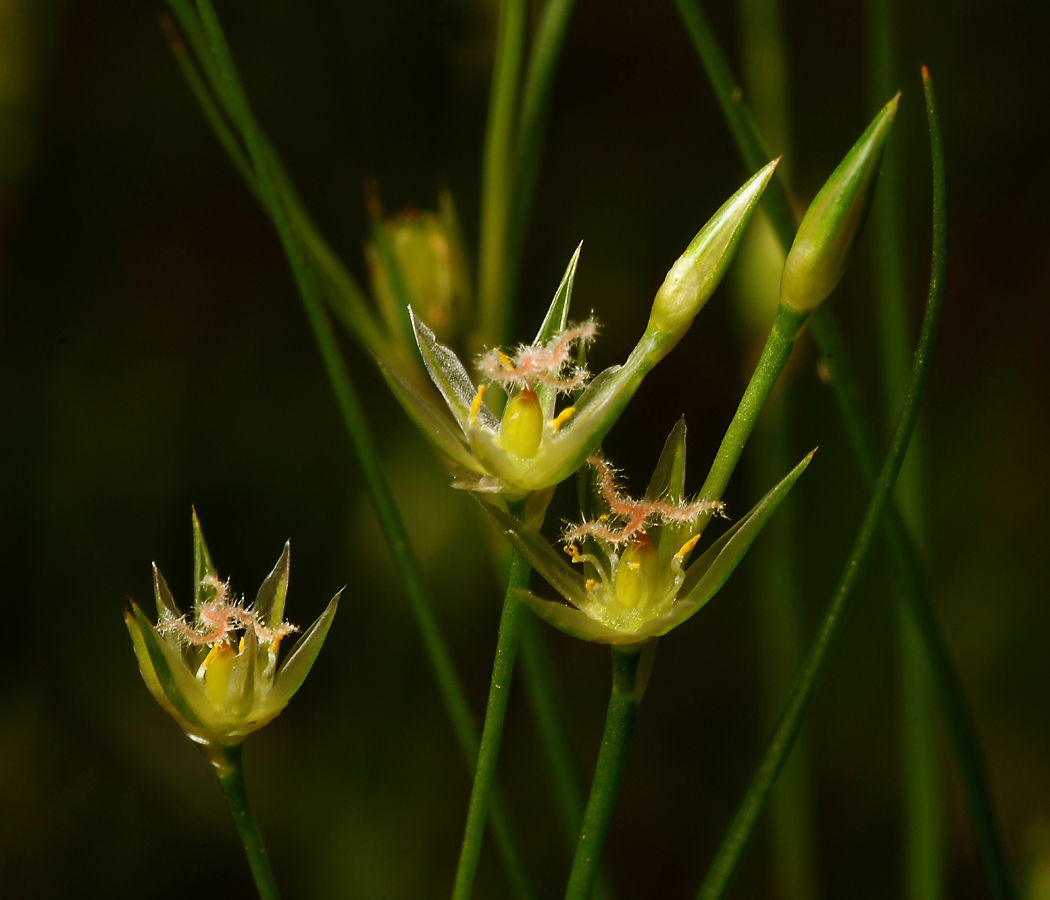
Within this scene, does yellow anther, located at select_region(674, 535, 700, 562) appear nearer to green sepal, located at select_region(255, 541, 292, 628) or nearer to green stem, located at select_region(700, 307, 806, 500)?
green stem, located at select_region(700, 307, 806, 500)

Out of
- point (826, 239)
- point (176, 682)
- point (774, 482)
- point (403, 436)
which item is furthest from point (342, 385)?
point (403, 436)

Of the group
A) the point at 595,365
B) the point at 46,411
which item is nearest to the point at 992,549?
the point at 595,365

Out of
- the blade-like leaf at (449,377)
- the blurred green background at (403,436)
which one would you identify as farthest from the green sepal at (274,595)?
the blurred green background at (403,436)

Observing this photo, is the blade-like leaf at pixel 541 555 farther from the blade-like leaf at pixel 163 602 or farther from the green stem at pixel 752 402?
the blade-like leaf at pixel 163 602

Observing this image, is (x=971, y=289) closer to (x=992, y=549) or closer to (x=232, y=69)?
(x=992, y=549)

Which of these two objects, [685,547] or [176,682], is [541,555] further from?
[176,682]

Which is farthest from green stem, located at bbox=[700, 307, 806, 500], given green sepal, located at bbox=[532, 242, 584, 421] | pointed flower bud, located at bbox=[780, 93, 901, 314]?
green sepal, located at bbox=[532, 242, 584, 421]
